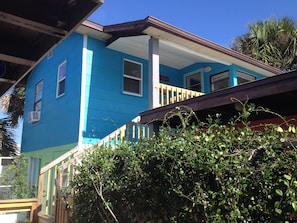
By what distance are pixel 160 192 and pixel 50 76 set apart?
9.92 meters

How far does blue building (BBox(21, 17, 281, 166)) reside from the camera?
30.7ft

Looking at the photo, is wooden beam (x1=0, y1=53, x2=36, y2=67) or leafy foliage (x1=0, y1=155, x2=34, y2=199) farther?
leafy foliage (x1=0, y1=155, x2=34, y2=199)

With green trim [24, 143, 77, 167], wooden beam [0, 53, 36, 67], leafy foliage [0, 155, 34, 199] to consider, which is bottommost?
leafy foliage [0, 155, 34, 199]

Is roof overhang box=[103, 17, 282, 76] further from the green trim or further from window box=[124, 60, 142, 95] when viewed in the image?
the green trim

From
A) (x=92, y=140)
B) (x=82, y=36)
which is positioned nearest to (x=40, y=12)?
(x=92, y=140)

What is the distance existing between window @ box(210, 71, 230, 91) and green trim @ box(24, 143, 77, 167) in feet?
21.0

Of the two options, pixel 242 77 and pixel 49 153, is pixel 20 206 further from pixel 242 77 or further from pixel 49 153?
pixel 242 77

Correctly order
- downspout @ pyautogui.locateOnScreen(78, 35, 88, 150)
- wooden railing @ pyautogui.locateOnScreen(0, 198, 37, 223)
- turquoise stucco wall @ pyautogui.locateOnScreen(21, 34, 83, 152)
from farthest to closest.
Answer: turquoise stucco wall @ pyautogui.locateOnScreen(21, 34, 83, 152), downspout @ pyautogui.locateOnScreen(78, 35, 88, 150), wooden railing @ pyautogui.locateOnScreen(0, 198, 37, 223)

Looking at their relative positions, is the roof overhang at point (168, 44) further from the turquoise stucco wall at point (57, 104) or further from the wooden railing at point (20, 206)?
the wooden railing at point (20, 206)

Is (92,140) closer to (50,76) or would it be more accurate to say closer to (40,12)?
(50,76)

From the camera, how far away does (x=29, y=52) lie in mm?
3070

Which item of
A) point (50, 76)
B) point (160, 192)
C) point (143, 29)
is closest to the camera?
point (160, 192)

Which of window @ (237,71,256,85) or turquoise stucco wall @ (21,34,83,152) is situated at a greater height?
window @ (237,71,256,85)

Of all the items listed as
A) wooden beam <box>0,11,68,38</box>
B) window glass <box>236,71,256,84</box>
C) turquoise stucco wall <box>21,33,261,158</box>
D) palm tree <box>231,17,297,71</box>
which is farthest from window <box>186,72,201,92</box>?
wooden beam <box>0,11,68,38</box>
